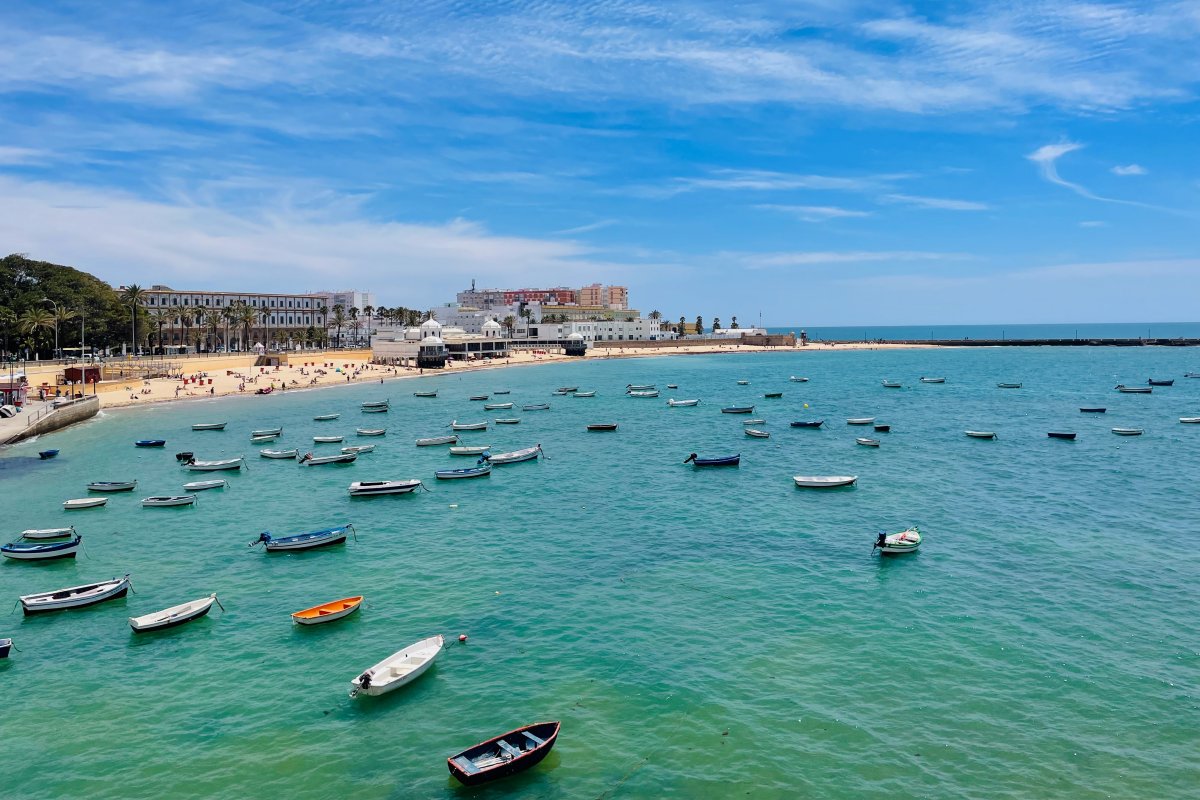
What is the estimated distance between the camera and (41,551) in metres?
40.4

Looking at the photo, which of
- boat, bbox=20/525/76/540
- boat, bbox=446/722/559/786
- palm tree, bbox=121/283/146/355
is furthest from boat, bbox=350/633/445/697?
palm tree, bbox=121/283/146/355

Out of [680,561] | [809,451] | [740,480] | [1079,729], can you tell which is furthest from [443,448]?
[1079,729]

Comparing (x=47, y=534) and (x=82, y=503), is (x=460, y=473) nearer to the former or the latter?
(x=82, y=503)

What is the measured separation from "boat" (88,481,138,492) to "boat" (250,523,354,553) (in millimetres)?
19642

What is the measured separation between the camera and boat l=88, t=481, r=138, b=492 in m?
55.6

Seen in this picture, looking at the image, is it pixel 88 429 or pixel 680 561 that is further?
pixel 88 429

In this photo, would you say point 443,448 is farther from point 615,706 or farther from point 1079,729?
point 1079,729

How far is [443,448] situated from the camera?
249 ft

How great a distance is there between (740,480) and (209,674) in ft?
135

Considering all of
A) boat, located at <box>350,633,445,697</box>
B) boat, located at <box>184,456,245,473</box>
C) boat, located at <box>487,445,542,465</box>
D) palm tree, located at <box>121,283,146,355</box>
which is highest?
palm tree, located at <box>121,283,146,355</box>

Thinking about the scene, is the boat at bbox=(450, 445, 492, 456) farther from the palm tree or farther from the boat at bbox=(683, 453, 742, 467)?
the palm tree

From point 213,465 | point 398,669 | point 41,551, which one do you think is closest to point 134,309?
point 213,465

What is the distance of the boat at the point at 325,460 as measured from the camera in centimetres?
6750

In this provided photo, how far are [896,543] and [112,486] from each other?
2098 inches
